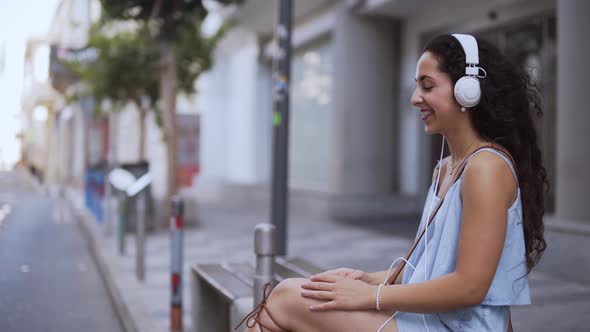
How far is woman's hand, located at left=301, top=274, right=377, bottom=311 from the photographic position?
1860mm

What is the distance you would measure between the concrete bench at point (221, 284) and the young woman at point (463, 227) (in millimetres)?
1441

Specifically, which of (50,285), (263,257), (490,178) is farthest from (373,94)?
(490,178)

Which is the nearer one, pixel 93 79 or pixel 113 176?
pixel 113 176

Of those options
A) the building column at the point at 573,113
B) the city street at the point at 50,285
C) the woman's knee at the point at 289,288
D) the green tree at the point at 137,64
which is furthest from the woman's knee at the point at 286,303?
the green tree at the point at 137,64

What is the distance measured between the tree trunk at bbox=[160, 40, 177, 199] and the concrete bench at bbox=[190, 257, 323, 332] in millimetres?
7660

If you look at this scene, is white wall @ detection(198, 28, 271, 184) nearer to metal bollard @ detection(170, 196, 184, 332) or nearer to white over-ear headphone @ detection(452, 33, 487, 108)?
metal bollard @ detection(170, 196, 184, 332)

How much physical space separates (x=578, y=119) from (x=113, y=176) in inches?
253

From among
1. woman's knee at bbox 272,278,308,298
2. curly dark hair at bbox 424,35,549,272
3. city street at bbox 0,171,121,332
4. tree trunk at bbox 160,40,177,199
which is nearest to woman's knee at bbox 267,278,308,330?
woman's knee at bbox 272,278,308,298

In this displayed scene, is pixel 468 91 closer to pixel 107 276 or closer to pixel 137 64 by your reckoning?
pixel 107 276

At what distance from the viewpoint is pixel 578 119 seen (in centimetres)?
709

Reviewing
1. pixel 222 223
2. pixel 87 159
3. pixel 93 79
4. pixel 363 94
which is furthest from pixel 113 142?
pixel 87 159

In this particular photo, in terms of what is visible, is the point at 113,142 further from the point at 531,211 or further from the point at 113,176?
the point at 531,211

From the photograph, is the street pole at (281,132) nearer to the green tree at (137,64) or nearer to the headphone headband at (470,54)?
the headphone headband at (470,54)

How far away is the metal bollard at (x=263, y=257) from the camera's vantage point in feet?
9.70
